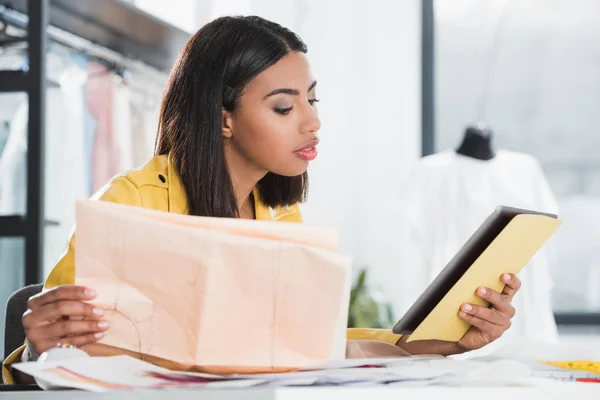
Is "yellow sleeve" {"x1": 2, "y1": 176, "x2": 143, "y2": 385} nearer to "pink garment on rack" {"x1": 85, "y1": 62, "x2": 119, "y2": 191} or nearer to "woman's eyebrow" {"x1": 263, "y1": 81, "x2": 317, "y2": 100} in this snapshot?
"woman's eyebrow" {"x1": 263, "y1": 81, "x2": 317, "y2": 100}

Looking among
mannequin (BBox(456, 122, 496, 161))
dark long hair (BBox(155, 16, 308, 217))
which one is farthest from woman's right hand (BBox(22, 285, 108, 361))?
mannequin (BBox(456, 122, 496, 161))

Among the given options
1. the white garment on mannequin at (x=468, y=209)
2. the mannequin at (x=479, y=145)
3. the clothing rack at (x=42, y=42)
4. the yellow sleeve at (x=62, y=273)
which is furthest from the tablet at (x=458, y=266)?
the mannequin at (x=479, y=145)

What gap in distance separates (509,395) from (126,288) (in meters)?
0.37

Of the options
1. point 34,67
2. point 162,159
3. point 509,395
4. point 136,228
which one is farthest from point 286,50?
point 34,67

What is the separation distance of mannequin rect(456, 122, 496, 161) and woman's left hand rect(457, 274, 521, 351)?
7.79 ft

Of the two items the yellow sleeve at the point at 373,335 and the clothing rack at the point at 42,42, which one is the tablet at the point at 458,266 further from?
the clothing rack at the point at 42,42

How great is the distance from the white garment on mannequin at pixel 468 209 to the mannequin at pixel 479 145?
0.02m

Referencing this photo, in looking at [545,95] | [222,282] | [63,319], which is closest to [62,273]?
[63,319]

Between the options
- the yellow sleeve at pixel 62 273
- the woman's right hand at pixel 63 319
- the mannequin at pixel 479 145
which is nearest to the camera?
the woman's right hand at pixel 63 319

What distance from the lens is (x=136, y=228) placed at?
84cm

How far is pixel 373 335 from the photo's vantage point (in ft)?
4.48

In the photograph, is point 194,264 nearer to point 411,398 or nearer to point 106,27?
point 411,398

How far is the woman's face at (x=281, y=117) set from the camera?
1.47m

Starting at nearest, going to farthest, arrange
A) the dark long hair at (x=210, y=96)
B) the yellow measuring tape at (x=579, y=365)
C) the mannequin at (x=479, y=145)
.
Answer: the yellow measuring tape at (x=579, y=365)
the dark long hair at (x=210, y=96)
the mannequin at (x=479, y=145)
